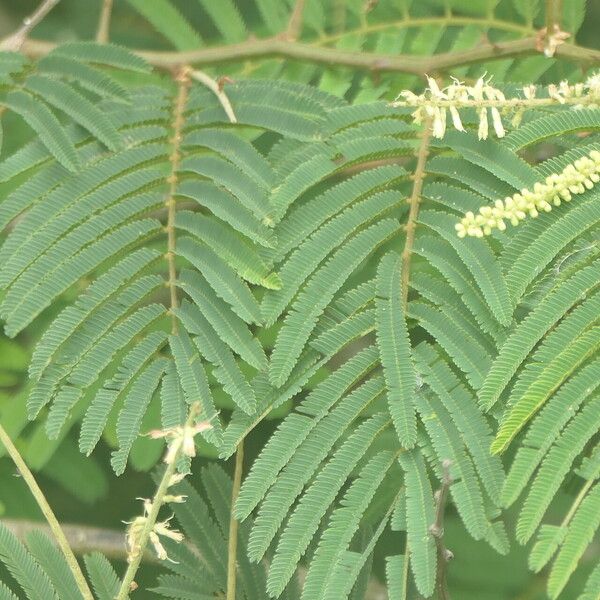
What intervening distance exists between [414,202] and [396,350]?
226 mm

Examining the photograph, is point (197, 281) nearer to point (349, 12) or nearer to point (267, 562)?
point (267, 562)

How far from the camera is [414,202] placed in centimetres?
136

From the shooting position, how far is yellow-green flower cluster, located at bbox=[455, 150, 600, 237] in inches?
47.5

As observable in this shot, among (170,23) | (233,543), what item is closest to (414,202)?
(233,543)

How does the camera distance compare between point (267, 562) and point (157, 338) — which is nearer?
point (157, 338)

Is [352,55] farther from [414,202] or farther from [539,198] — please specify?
[539,198]

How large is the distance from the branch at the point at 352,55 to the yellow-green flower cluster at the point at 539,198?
1.21 ft

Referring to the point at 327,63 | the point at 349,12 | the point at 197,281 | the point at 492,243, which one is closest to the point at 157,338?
the point at 197,281

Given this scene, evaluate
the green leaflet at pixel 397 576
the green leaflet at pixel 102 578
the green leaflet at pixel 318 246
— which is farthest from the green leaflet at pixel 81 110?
the green leaflet at pixel 397 576

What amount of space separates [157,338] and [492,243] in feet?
1.43

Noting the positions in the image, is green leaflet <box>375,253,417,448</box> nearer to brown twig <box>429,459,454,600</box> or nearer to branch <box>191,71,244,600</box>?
brown twig <box>429,459,454,600</box>

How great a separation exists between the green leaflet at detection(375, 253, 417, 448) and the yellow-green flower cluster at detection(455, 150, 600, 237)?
0.10 m

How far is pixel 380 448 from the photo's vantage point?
1234 millimetres

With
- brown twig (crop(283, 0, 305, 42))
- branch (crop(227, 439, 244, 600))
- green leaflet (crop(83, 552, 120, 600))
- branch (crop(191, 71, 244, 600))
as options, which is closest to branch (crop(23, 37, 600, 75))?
brown twig (crop(283, 0, 305, 42))
